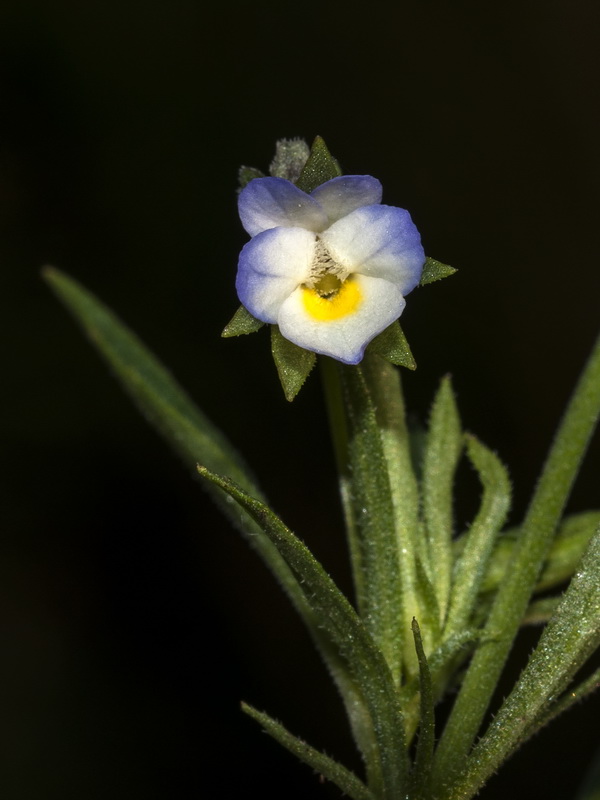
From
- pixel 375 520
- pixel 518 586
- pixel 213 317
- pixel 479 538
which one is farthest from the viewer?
pixel 213 317

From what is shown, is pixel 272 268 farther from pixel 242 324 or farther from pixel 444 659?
pixel 444 659

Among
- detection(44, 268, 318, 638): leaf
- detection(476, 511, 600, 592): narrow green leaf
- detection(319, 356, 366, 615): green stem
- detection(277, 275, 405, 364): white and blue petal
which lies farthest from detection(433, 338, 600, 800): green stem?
detection(277, 275, 405, 364): white and blue petal

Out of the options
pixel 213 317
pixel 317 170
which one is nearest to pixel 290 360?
pixel 317 170

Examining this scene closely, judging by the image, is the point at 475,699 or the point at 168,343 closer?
the point at 475,699

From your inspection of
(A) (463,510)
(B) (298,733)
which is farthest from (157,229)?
(B) (298,733)

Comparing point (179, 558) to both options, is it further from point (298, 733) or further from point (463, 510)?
point (463, 510)

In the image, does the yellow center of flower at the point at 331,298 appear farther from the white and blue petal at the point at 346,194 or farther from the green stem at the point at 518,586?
the green stem at the point at 518,586

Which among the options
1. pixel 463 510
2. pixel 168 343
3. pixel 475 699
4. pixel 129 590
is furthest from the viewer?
pixel 168 343
